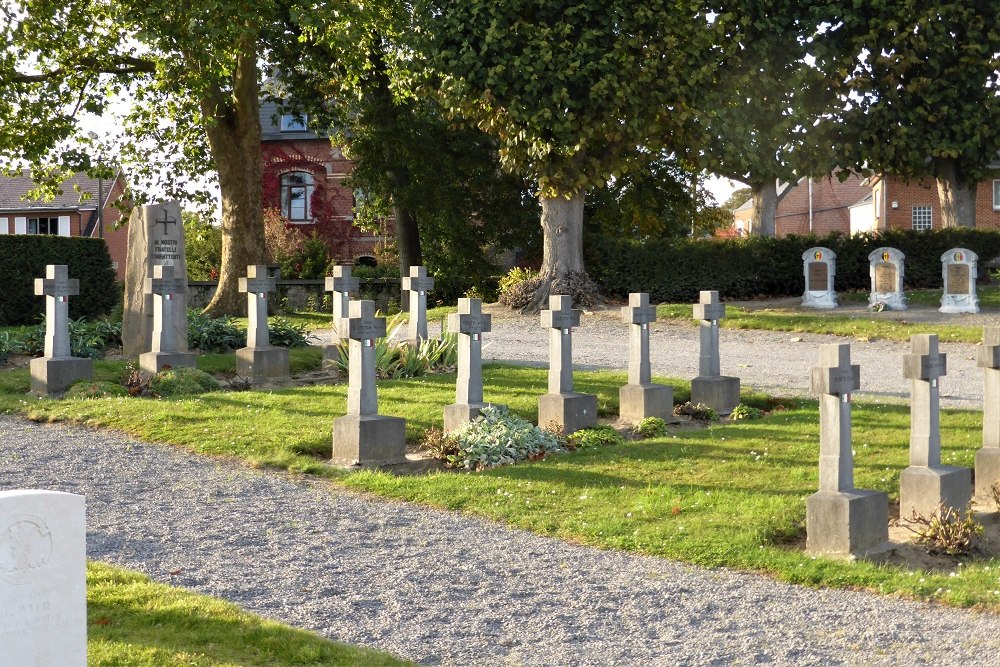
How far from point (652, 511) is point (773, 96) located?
1967 centimetres

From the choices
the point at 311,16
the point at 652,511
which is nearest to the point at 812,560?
the point at 652,511

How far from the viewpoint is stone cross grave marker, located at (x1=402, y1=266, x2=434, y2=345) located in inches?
677

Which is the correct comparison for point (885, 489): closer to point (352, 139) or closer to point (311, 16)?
point (311, 16)

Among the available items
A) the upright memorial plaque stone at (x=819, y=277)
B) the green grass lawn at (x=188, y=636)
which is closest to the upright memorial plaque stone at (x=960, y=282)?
the upright memorial plaque stone at (x=819, y=277)

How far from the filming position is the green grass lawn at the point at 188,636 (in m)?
5.25

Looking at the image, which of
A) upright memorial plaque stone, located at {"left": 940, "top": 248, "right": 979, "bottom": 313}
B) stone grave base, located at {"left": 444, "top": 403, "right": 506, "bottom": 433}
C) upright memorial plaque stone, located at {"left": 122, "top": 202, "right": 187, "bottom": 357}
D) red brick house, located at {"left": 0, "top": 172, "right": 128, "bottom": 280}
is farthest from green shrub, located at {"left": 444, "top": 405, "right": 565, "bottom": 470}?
red brick house, located at {"left": 0, "top": 172, "right": 128, "bottom": 280}

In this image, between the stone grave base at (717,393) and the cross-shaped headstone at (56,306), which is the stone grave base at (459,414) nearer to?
the stone grave base at (717,393)

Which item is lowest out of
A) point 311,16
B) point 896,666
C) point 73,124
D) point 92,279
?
point 896,666

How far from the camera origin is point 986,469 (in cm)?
905

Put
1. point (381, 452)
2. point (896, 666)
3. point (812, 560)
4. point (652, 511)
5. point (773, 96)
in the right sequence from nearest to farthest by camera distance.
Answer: point (896, 666), point (812, 560), point (652, 511), point (381, 452), point (773, 96)

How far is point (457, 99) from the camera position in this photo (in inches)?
968

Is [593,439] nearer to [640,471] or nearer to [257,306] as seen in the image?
[640,471]

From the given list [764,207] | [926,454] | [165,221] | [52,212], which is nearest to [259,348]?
[165,221]

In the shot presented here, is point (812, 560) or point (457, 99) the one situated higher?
point (457, 99)
